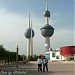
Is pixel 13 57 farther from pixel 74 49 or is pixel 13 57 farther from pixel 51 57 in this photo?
pixel 51 57

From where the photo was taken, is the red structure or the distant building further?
the distant building

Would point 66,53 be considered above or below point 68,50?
below

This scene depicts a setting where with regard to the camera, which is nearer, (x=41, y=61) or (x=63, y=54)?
(x=41, y=61)

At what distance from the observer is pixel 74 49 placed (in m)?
137

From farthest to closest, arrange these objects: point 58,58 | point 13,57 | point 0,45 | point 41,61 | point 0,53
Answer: point 58,58 < point 13,57 < point 0,45 < point 0,53 < point 41,61

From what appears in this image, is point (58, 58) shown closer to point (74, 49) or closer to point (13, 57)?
point (74, 49)

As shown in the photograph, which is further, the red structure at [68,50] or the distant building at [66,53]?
the distant building at [66,53]

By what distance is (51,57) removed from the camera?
164500mm

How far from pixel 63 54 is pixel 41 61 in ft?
386

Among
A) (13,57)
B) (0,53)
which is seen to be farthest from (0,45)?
(13,57)

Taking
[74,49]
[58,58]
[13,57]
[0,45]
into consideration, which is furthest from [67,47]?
[0,45]

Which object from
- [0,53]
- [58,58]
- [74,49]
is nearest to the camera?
[0,53]

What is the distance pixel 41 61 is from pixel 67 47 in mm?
114068

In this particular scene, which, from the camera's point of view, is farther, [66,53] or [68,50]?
[66,53]
